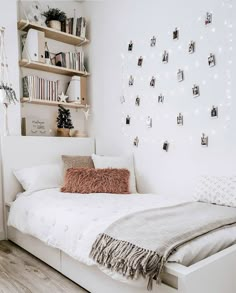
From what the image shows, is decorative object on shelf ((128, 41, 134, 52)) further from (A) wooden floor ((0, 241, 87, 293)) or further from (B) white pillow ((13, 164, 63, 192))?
(A) wooden floor ((0, 241, 87, 293))

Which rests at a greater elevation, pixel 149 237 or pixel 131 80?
pixel 131 80

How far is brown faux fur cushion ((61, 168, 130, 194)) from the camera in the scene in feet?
7.84

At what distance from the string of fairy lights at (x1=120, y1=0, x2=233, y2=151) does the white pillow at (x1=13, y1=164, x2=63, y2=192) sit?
33.1 inches

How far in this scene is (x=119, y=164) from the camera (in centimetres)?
265

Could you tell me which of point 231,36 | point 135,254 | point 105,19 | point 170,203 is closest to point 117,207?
point 170,203

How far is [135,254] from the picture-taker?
1.22 metres

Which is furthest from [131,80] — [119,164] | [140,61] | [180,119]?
[119,164]

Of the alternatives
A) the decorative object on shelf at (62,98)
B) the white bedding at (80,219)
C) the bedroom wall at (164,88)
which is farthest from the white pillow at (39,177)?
the decorative object on shelf at (62,98)

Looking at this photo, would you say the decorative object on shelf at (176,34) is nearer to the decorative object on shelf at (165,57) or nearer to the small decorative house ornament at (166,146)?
the decorative object on shelf at (165,57)

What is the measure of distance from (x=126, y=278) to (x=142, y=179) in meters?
1.56

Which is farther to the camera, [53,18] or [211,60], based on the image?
[53,18]

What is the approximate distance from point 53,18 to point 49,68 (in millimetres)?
561

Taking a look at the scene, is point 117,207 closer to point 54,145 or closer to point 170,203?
point 170,203

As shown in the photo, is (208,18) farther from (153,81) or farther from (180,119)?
(180,119)
